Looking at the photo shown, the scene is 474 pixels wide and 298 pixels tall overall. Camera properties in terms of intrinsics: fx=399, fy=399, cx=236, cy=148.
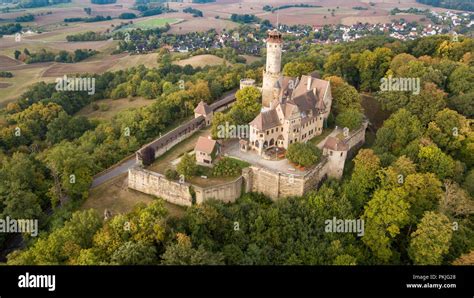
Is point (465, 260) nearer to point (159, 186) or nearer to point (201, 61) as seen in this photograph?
point (159, 186)

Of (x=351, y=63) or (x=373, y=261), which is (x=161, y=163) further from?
(x=351, y=63)

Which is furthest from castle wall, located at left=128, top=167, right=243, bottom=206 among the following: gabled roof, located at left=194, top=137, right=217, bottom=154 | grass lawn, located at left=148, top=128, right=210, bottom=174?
gabled roof, located at left=194, top=137, right=217, bottom=154

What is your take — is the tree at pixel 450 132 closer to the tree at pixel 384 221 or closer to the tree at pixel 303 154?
the tree at pixel 384 221

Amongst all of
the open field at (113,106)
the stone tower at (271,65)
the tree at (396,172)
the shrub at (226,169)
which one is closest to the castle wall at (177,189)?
the shrub at (226,169)

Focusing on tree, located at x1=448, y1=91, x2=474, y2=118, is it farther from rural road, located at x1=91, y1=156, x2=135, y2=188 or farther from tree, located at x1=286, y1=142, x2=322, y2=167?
rural road, located at x1=91, y1=156, x2=135, y2=188

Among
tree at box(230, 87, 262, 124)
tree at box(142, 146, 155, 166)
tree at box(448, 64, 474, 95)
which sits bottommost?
tree at box(142, 146, 155, 166)

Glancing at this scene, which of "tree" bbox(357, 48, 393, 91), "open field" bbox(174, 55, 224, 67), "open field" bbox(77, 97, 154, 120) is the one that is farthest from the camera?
"open field" bbox(174, 55, 224, 67)

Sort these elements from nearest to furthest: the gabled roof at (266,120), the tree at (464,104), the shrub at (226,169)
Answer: the shrub at (226,169) → the gabled roof at (266,120) → the tree at (464,104)
